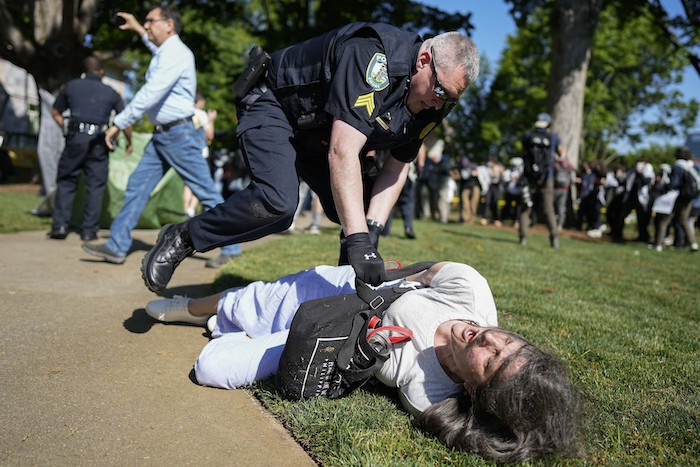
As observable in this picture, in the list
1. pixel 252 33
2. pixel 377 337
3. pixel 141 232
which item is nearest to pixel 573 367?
pixel 377 337

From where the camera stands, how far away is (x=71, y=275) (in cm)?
498

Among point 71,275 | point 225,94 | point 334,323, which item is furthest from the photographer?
point 225,94

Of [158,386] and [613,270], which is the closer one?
[158,386]

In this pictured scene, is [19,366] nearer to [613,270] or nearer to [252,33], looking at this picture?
[613,270]

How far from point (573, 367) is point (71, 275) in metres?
3.91

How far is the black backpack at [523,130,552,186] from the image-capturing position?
985 cm

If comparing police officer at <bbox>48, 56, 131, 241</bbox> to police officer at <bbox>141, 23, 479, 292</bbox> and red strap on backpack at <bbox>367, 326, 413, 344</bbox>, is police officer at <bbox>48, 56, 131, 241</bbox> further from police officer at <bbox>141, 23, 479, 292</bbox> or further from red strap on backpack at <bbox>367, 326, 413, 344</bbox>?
red strap on backpack at <bbox>367, 326, 413, 344</bbox>

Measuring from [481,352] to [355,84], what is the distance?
4.40 feet

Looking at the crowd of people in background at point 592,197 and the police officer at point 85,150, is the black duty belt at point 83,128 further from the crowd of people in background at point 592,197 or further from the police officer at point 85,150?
the crowd of people in background at point 592,197

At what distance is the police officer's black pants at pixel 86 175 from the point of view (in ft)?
22.7

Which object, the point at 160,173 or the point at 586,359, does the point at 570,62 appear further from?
the point at 586,359

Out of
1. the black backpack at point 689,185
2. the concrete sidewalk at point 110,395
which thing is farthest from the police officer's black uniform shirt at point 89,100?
the black backpack at point 689,185

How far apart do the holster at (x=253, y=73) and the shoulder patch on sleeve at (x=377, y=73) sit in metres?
0.79

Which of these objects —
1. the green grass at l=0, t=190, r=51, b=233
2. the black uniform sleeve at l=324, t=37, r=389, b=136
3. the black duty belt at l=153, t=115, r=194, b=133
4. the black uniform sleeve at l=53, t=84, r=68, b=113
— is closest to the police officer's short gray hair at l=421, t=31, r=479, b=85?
the black uniform sleeve at l=324, t=37, r=389, b=136
